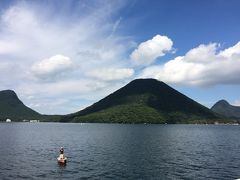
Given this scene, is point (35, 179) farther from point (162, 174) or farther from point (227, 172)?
point (227, 172)

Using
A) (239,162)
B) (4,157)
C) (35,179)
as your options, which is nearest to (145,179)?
(35,179)

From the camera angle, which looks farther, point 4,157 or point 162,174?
point 4,157

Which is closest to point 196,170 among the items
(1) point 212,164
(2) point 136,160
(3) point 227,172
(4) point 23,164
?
(3) point 227,172

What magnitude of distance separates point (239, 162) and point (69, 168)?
48.5m

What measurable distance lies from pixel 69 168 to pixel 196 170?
3002 cm

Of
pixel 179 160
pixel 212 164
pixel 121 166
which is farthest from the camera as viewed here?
pixel 179 160

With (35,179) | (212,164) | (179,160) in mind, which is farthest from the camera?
(179,160)

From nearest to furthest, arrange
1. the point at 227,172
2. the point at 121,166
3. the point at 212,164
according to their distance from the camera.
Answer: the point at 227,172 < the point at 121,166 < the point at 212,164

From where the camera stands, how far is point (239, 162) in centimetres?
9525

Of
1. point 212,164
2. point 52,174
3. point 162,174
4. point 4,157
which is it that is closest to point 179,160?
point 212,164

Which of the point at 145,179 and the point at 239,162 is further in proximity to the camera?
the point at 239,162

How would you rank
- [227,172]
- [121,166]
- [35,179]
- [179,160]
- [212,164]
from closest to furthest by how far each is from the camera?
1. [35,179]
2. [227,172]
3. [121,166]
4. [212,164]
5. [179,160]

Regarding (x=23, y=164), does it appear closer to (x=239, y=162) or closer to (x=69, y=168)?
(x=69, y=168)

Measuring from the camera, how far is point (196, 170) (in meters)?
79.4
